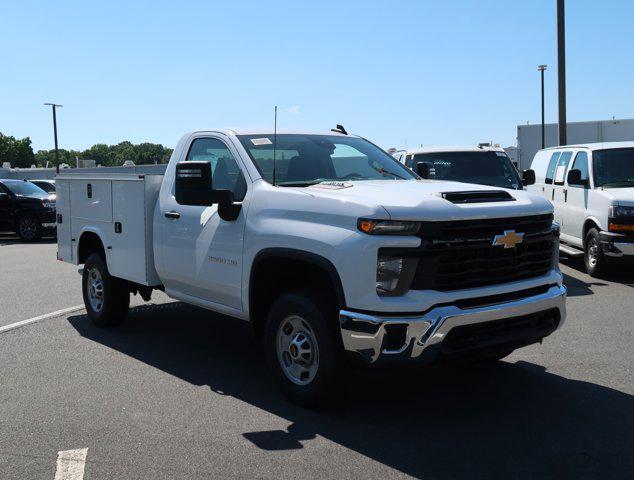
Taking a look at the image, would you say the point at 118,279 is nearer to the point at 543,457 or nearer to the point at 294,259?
the point at 294,259

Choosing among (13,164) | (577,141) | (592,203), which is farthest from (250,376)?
(13,164)

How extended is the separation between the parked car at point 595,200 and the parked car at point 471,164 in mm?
1201

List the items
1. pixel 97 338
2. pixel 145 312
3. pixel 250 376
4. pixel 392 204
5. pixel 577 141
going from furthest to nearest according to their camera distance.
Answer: pixel 577 141
pixel 145 312
pixel 97 338
pixel 250 376
pixel 392 204

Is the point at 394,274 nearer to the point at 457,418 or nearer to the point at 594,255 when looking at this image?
the point at 457,418

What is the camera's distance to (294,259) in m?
4.93

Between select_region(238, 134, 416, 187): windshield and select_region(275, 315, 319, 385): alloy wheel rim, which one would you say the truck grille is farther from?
select_region(238, 134, 416, 187): windshield

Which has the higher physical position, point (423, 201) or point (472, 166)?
point (472, 166)

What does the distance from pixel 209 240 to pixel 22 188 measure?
55.1ft

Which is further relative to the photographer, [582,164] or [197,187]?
[582,164]

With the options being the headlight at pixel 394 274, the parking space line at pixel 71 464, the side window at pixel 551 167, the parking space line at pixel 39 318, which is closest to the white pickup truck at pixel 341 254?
the headlight at pixel 394 274

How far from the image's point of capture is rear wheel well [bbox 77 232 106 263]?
791 centimetres

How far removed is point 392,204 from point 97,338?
4.18 metres

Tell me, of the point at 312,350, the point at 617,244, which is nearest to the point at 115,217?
the point at 312,350

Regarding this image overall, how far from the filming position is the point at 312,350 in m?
4.91
